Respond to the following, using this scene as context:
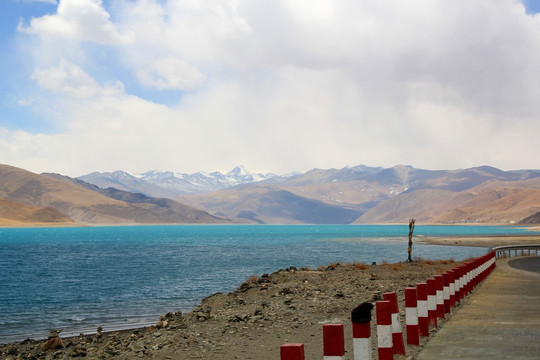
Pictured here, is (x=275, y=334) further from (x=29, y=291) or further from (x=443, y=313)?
(x=29, y=291)

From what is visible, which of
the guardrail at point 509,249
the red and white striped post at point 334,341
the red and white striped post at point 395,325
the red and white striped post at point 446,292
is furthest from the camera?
the guardrail at point 509,249

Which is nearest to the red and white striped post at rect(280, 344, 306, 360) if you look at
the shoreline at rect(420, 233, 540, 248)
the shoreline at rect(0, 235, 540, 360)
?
the shoreline at rect(0, 235, 540, 360)

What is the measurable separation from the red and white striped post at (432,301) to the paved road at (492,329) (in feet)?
1.17

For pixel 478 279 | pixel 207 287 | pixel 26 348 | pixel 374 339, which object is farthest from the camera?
pixel 207 287

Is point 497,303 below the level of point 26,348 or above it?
above

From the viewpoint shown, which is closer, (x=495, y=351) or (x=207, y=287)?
(x=495, y=351)

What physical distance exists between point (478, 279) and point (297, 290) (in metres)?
6.93

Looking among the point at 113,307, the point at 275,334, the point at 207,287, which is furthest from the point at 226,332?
the point at 207,287

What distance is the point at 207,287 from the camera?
121 ft

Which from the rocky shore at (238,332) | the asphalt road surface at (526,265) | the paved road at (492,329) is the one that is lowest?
the rocky shore at (238,332)

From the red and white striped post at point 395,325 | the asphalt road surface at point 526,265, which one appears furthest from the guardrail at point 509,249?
the red and white striped post at point 395,325

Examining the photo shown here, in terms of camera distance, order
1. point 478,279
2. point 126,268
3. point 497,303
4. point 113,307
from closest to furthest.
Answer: point 497,303, point 478,279, point 113,307, point 126,268

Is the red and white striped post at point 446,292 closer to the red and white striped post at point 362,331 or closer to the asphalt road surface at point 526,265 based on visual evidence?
the red and white striped post at point 362,331

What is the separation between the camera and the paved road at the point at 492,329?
9102mm
